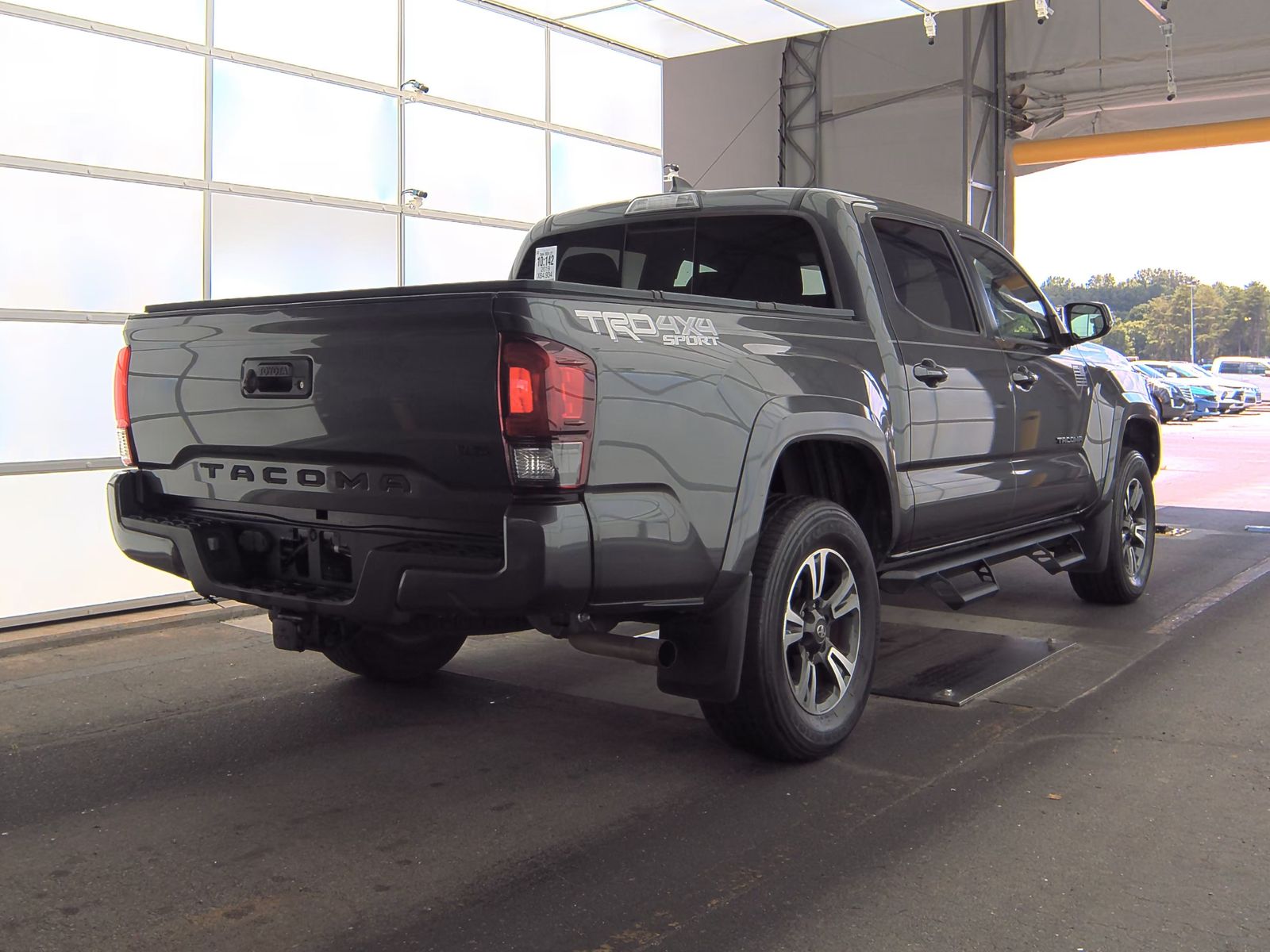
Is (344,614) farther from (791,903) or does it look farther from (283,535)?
(791,903)

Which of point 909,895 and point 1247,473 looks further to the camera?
point 1247,473

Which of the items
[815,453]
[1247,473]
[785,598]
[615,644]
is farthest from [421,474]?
[1247,473]

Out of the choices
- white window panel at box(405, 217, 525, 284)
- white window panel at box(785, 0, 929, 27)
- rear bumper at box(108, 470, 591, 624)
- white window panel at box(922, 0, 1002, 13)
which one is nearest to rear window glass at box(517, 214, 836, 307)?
rear bumper at box(108, 470, 591, 624)

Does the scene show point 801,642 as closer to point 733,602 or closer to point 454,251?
point 733,602

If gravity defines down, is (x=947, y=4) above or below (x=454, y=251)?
above

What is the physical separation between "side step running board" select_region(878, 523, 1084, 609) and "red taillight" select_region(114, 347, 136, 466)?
2.89m

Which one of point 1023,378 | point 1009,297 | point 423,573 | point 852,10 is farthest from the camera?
point 852,10

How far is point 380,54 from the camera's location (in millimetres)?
9086

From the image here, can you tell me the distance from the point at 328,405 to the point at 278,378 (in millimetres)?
247

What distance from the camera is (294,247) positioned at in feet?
27.8

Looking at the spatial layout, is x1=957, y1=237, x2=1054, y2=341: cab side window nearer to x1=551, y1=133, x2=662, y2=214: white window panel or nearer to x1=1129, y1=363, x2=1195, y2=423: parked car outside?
x1=551, y1=133, x2=662, y2=214: white window panel

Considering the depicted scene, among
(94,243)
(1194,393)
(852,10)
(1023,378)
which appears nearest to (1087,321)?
(1023,378)

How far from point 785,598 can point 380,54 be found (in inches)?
255

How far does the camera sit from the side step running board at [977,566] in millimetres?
Result: 5105
